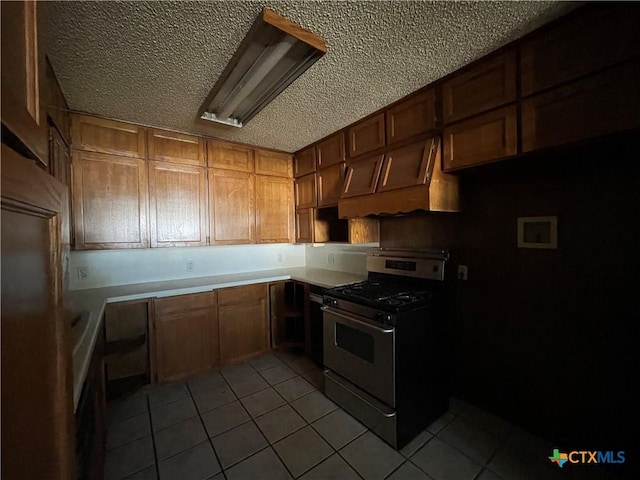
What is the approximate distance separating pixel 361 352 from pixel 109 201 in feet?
8.03

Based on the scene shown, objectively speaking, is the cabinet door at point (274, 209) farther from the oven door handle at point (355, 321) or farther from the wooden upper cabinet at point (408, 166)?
the wooden upper cabinet at point (408, 166)

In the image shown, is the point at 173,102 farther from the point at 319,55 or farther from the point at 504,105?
the point at 504,105

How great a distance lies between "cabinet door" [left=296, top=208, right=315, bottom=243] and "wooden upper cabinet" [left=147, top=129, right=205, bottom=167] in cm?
121

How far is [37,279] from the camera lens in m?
0.45

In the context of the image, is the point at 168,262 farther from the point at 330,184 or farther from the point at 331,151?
the point at 331,151

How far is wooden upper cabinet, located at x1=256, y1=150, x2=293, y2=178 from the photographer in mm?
3035

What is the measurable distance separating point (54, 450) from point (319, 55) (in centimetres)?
172

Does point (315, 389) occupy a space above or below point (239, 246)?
below

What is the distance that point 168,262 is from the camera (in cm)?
276

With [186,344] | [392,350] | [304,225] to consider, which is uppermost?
[304,225]

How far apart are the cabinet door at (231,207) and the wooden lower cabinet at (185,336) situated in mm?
666

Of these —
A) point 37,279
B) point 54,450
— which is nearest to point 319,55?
point 37,279

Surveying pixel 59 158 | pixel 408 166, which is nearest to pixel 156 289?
pixel 59 158

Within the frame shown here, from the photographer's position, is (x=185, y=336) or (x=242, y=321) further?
(x=242, y=321)
